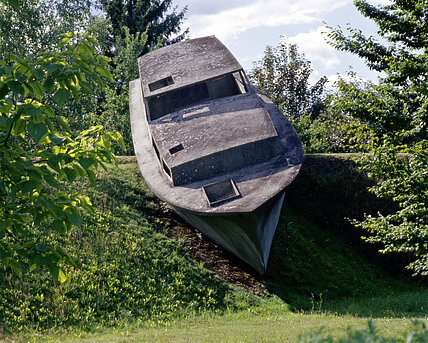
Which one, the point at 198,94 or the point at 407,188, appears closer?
the point at 407,188

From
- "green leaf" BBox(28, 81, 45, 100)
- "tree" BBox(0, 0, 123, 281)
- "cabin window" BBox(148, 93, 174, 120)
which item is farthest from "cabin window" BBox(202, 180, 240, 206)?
"green leaf" BBox(28, 81, 45, 100)

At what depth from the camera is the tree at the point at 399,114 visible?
12977 millimetres

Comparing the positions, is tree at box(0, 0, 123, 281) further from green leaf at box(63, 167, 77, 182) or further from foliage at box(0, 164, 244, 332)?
foliage at box(0, 164, 244, 332)

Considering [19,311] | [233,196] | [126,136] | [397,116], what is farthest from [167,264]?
[126,136]

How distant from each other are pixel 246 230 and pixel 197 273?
9.59 feet

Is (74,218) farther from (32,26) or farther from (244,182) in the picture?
(32,26)

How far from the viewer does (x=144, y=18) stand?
44906 millimetres

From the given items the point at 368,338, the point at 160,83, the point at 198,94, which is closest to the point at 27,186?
the point at 368,338

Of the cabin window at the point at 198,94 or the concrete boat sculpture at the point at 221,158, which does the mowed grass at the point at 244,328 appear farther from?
the cabin window at the point at 198,94

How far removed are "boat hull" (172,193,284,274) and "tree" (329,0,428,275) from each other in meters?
3.00

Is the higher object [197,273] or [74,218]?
[74,218]

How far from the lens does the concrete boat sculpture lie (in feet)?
43.0

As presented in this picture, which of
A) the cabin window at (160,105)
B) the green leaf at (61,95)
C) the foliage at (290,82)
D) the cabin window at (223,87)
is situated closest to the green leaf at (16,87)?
the green leaf at (61,95)

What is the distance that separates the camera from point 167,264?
15.0 m
